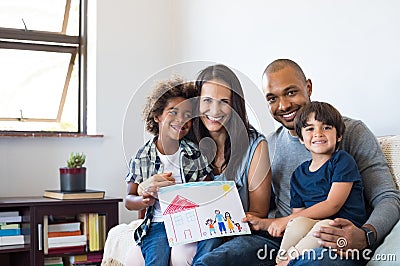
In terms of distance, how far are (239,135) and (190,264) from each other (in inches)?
16.0

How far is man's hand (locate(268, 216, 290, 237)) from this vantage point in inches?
72.1

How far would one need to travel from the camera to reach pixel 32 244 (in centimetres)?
306

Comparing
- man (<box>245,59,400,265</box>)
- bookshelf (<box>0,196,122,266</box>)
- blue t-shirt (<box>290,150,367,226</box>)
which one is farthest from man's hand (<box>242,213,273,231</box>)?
bookshelf (<box>0,196,122,266</box>)

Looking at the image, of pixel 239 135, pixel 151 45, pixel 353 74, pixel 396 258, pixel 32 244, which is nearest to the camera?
pixel 396 258

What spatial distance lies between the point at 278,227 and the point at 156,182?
37 centimetres

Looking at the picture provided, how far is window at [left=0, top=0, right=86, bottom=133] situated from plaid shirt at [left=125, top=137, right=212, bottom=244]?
6.07 ft

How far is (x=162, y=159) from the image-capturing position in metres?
1.97

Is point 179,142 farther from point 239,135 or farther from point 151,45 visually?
point 151,45

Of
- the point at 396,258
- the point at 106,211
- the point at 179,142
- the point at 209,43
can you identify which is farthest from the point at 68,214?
the point at 396,258

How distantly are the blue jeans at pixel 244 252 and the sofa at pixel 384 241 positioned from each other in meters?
0.30

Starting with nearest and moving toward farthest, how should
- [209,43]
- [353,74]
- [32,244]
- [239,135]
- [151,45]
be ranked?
[239,135]
[353,74]
[32,244]
[209,43]
[151,45]

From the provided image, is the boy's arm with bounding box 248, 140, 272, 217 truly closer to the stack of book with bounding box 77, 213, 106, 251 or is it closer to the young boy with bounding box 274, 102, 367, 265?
the young boy with bounding box 274, 102, 367, 265

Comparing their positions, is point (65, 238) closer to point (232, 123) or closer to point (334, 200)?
point (232, 123)

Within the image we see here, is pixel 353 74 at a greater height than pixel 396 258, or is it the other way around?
pixel 353 74
